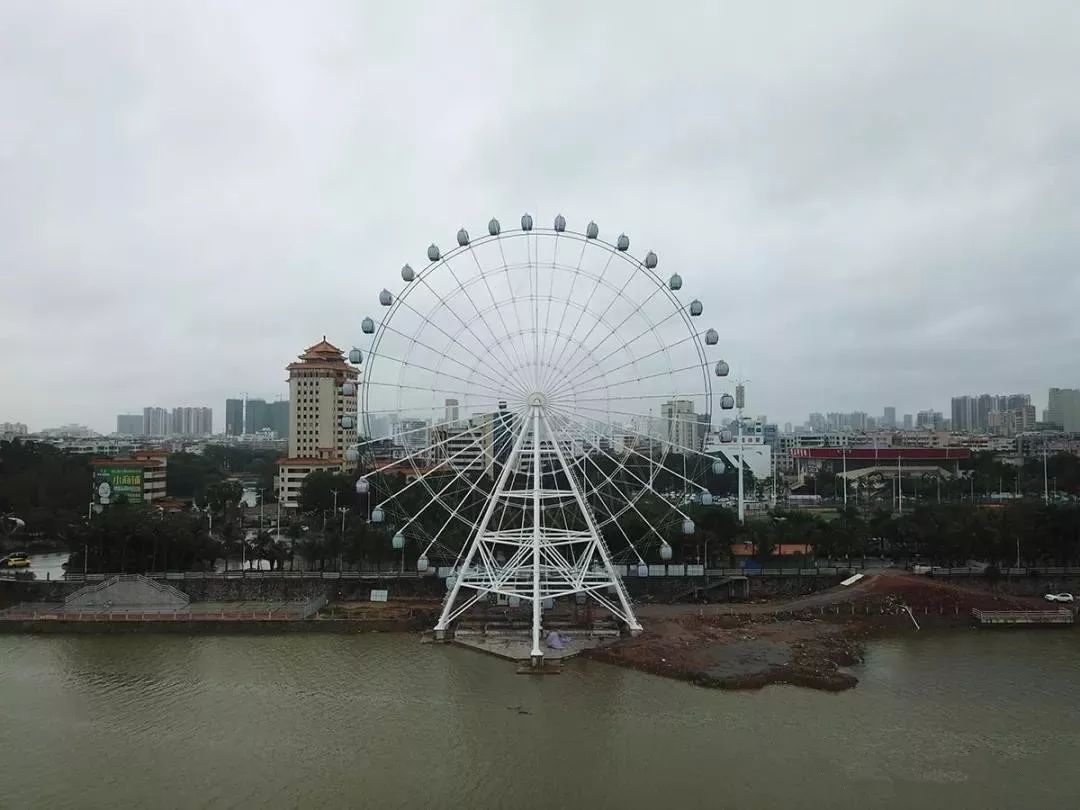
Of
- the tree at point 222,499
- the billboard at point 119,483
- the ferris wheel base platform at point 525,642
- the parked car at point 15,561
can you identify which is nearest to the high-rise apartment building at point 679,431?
the ferris wheel base platform at point 525,642

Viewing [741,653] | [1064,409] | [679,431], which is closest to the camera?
[741,653]

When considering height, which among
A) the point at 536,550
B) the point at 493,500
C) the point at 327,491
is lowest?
the point at 536,550

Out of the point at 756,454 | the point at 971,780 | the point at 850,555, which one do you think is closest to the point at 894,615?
the point at 850,555

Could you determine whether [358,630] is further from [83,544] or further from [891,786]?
[891,786]

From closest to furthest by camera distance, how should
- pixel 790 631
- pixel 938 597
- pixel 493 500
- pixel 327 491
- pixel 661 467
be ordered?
1. pixel 661 467
2. pixel 493 500
3. pixel 790 631
4. pixel 938 597
5. pixel 327 491

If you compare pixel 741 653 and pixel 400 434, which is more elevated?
pixel 400 434

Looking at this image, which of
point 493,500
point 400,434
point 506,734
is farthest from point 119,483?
point 506,734

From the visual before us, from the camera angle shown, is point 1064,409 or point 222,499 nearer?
point 222,499

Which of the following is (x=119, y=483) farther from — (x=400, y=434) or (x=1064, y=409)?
(x=1064, y=409)
